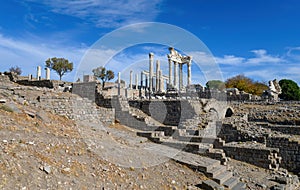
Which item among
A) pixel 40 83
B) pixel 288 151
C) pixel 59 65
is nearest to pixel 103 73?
pixel 59 65

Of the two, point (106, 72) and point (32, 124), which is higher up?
point (106, 72)

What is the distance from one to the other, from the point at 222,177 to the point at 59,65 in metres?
38.1

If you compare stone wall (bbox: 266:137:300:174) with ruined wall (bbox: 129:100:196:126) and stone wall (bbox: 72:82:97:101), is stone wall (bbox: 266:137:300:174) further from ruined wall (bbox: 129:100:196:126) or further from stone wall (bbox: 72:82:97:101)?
stone wall (bbox: 72:82:97:101)

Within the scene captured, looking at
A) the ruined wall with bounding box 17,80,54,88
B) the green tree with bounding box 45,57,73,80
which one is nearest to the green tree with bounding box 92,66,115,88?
the green tree with bounding box 45,57,73,80

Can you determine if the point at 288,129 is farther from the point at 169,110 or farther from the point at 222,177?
the point at 222,177

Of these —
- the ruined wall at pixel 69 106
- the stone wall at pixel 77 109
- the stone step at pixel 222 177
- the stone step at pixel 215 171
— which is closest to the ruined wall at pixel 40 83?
the ruined wall at pixel 69 106

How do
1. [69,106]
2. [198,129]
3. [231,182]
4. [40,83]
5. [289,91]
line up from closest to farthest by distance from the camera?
[231,182]
[69,106]
[198,129]
[40,83]
[289,91]

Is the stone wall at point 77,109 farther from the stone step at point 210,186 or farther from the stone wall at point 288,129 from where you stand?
the stone wall at point 288,129

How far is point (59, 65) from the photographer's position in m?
41.2

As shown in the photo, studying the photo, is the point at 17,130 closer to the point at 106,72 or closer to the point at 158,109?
the point at 158,109

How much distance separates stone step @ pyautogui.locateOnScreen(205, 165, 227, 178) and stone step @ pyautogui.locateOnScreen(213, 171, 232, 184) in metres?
0.10

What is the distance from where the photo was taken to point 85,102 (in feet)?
41.6

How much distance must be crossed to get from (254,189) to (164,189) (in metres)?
3.66

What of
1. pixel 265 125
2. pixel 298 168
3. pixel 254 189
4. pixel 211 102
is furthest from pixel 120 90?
pixel 254 189
